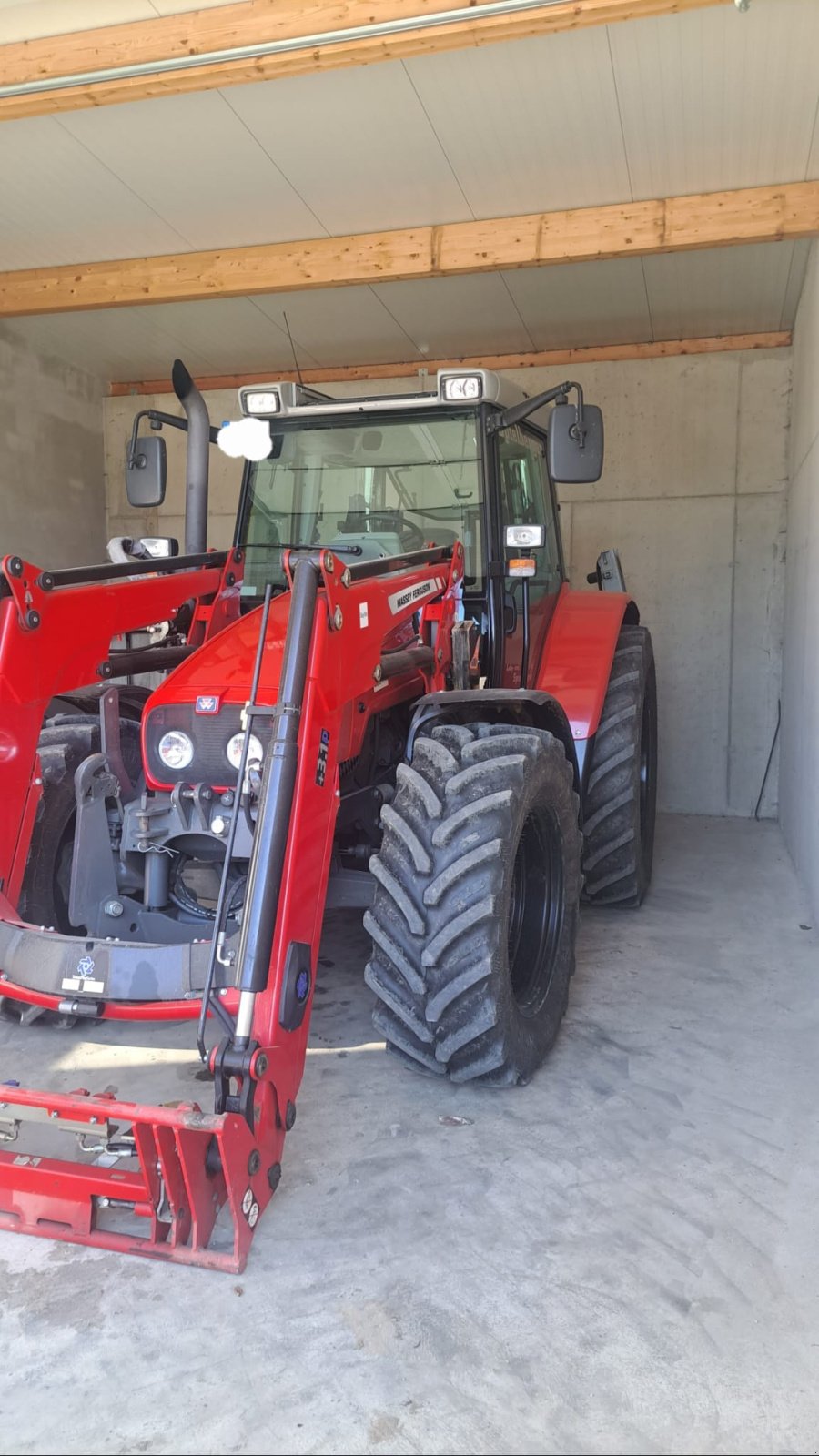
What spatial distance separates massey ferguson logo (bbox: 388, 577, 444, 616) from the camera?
Answer: 3076 mm

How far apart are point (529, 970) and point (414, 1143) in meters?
0.82

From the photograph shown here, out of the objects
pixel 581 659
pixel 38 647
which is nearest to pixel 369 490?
pixel 581 659

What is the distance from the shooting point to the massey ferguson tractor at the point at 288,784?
7.14 ft

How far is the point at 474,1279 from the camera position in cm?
211

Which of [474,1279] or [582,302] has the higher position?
[582,302]

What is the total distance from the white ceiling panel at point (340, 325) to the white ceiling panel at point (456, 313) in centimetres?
13

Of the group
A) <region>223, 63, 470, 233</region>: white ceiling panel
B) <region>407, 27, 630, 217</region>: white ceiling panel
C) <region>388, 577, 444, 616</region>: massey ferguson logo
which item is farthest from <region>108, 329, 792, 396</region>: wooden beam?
<region>388, 577, 444, 616</region>: massey ferguson logo

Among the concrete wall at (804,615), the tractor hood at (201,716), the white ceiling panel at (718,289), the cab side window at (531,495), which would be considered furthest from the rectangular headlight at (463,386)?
the white ceiling panel at (718,289)

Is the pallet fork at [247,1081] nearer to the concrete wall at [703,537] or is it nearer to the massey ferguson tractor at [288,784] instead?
the massey ferguson tractor at [288,784]

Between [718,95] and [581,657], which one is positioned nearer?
[718,95]

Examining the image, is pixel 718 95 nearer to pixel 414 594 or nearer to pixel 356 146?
pixel 356 146

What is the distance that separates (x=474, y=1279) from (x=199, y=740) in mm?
1565

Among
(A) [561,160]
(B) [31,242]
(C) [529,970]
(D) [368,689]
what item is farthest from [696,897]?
(B) [31,242]

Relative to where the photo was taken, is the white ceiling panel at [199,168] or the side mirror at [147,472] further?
the white ceiling panel at [199,168]
